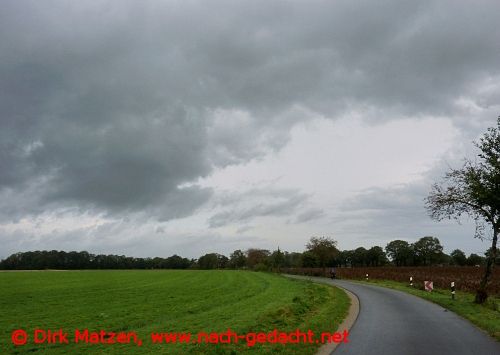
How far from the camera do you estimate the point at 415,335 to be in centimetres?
1407

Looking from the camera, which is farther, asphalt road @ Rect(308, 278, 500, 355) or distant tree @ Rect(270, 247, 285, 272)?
distant tree @ Rect(270, 247, 285, 272)

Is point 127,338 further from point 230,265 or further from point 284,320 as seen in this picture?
point 230,265

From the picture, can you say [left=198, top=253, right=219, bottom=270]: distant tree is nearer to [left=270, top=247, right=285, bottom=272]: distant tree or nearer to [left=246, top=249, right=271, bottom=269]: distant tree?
[left=246, top=249, right=271, bottom=269]: distant tree

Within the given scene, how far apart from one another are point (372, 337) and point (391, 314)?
21.5ft

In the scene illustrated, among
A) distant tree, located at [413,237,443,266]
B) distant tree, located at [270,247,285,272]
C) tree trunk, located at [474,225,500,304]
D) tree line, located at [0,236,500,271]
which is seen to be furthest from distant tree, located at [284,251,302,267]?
tree trunk, located at [474,225,500,304]

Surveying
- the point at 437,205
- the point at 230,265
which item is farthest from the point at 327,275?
the point at 230,265

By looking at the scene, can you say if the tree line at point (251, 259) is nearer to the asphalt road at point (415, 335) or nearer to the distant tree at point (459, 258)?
the distant tree at point (459, 258)

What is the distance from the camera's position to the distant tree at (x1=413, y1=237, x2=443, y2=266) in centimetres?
14988

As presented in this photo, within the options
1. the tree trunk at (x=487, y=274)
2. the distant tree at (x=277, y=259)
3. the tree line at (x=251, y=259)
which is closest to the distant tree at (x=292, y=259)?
the tree line at (x=251, y=259)

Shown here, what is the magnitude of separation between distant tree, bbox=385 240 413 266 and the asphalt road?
14415cm

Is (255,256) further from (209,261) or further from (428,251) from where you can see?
(428,251)

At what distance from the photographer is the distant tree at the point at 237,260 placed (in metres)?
161
